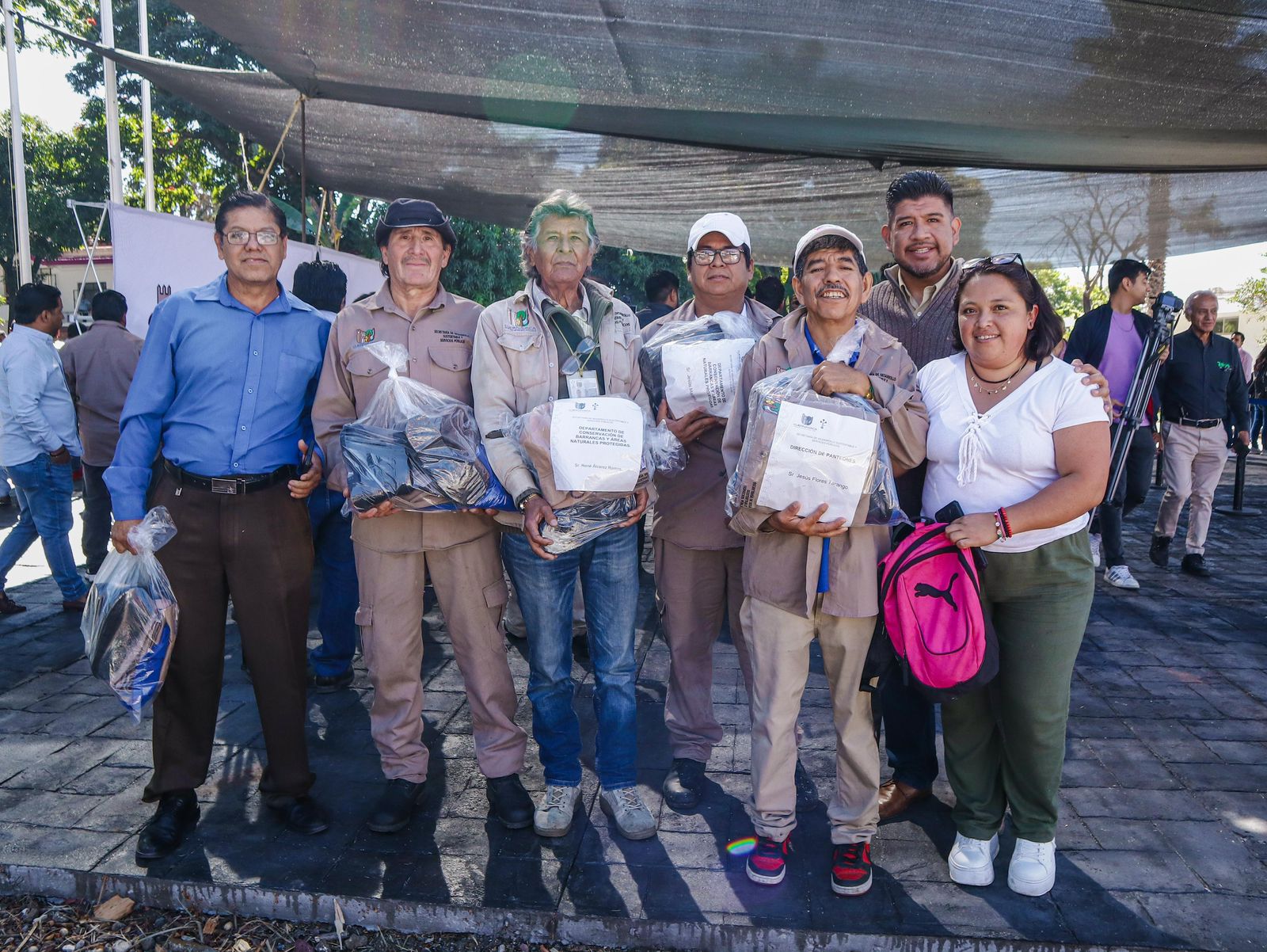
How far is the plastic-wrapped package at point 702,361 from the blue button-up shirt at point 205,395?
1256 millimetres

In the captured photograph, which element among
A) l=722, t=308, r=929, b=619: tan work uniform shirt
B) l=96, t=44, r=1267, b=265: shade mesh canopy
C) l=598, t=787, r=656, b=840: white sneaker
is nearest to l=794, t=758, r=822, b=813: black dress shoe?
l=598, t=787, r=656, b=840: white sneaker

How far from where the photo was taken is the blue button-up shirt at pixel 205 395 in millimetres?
2779

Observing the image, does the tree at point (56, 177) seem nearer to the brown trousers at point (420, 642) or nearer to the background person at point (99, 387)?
the background person at point (99, 387)

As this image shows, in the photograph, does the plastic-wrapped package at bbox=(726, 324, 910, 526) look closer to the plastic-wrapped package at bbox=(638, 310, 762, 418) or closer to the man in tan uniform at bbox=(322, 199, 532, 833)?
the plastic-wrapped package at bbox=(638, 310, 762, 418)

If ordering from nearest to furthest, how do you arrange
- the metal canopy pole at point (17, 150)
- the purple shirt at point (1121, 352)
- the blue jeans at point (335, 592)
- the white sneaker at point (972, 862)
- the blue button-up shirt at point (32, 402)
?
the white sneaker at point (972, 862)
the blue jeans at point (335, 592)
the blue button-up shirt at point (32, 402)
the purple shirt at point (1121, 352)
the metal canopy pole at point (17, 150)

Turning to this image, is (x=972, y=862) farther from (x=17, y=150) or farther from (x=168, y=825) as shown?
(x=17, y=150)

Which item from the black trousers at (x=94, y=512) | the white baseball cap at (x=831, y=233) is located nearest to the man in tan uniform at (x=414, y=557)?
the white baseball cap at (x=831, y=233)

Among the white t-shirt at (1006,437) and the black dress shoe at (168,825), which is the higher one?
the white t-shirt at (1006,437)

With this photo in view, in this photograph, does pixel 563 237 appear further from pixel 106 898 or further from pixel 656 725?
pixel 106 898

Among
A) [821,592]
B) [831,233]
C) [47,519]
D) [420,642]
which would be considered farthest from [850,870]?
[47,519]

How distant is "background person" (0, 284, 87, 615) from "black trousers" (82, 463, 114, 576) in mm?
282

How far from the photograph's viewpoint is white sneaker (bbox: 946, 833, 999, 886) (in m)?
2.61

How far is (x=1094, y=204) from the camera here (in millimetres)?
5859

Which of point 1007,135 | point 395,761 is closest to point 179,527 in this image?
point 395,761
